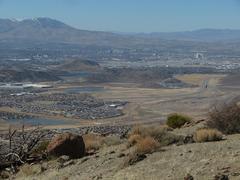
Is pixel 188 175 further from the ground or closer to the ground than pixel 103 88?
further from the ground

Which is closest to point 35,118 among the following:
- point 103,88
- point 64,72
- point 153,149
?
point 103,88

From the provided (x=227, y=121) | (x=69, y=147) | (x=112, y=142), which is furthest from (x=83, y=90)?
(x=69, y=147)

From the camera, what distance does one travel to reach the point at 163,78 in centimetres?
16025

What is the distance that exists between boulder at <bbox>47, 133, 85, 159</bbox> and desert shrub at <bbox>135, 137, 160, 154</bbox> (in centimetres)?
264

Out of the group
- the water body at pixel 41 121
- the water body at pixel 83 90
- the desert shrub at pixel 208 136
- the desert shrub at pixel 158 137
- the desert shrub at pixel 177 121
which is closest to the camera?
the desert shrub at pixel 208 136

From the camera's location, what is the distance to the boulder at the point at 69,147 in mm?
18422

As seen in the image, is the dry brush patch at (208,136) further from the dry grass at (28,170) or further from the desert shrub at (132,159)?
the dry grass at (28,170)

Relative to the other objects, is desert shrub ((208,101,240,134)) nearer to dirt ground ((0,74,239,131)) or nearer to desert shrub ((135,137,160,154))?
desert shrub ((135,137,160,154))

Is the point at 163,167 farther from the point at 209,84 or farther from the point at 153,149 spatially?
the point at 209,84

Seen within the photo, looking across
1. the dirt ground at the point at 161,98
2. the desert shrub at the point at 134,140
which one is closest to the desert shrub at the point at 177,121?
the desert shrub at the point at 134,140

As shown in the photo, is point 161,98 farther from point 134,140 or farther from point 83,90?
point 134,140

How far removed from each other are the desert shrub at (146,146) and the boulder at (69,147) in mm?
2635

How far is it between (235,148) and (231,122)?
461 cm

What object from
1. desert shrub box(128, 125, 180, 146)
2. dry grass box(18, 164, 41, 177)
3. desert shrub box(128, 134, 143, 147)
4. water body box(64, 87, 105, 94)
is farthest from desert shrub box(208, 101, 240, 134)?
water body box(64, 87, 105, 94)
